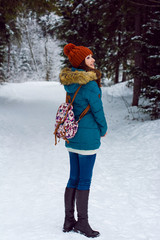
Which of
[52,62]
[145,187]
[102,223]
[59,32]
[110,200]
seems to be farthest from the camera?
[52,62]

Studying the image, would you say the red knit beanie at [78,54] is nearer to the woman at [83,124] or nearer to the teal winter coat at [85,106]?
the woman at [83,124]

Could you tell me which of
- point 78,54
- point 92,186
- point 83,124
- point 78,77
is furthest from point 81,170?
point 92,186

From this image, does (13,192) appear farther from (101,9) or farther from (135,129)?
(101,9)

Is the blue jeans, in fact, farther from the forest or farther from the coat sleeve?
the forest

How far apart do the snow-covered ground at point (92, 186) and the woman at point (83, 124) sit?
18.4 inches

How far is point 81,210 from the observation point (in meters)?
2.90

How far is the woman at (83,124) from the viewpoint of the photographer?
2.74m

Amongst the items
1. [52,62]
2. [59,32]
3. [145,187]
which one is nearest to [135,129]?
[145,187]

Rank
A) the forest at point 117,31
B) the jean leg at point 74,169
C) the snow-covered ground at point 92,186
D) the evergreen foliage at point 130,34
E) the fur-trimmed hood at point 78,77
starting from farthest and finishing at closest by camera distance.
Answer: the evergreen foliage at point 130,34, the forest at point 117,31, the snow-covered ground at point 92,186, the jean leg at point 74,169, the fur-trimmed hood at point 78,77

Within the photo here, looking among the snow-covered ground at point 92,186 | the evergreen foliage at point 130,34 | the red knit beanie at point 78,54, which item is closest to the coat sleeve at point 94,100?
the red knit beanie at point 78,54

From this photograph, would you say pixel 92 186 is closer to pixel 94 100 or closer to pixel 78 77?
pixel 94 100

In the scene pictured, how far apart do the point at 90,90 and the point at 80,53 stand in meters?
0.45

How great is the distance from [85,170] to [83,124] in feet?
1.77

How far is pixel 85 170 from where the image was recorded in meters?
2.85
